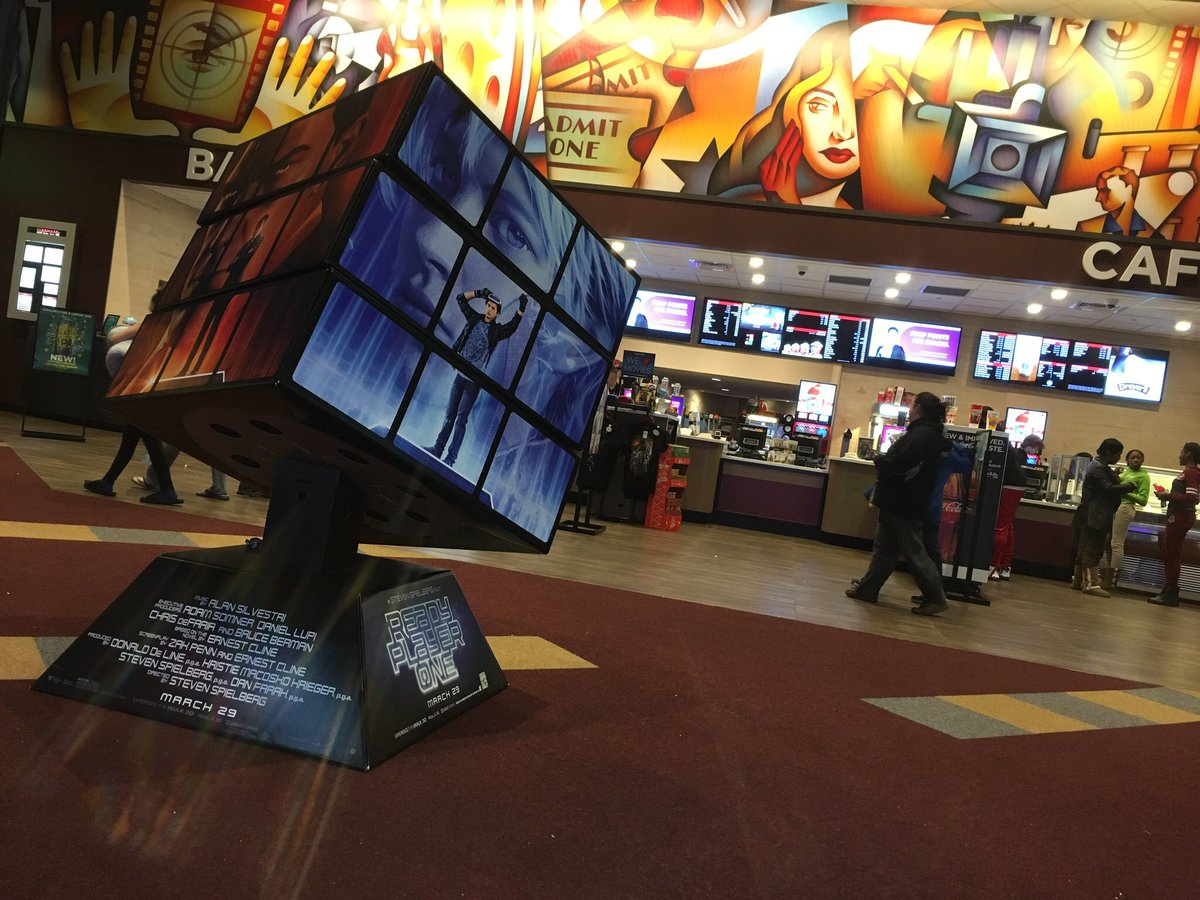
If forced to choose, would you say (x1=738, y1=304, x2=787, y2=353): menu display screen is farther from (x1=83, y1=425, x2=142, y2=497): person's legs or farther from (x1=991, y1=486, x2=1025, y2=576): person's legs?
(x1=83, y1=425, x2=142, y2=497): person's legs

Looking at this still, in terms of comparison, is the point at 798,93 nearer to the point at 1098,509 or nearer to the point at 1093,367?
the point at 1098,509

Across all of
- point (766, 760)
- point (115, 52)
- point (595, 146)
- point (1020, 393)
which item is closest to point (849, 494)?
point (1020, 393)

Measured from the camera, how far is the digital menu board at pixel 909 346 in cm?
1142

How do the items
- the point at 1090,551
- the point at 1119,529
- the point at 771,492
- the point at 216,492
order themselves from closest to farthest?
the point at 216,492 < the point at 1090,551 < the point at 1119,529 < the point at 771,492

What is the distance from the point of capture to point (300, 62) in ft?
32.7

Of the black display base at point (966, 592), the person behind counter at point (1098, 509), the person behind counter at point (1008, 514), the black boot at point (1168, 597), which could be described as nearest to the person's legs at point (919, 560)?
the black display base at point (966, 592)

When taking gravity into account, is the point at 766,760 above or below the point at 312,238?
below

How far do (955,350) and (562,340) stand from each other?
10.4m

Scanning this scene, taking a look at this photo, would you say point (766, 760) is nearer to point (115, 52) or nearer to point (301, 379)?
point (301, 379)

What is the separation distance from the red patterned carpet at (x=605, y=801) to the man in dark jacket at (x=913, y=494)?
256cm

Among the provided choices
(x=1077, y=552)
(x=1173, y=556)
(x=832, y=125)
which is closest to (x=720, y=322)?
(x=832, y=125)

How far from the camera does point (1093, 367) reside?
11109 millimetres

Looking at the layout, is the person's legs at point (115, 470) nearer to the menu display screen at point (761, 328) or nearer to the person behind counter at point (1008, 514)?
the person behind counter at point (1008, 514)

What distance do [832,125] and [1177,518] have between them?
16.4 feet
